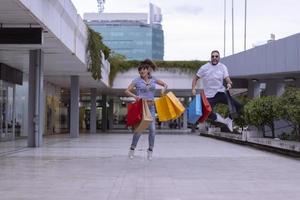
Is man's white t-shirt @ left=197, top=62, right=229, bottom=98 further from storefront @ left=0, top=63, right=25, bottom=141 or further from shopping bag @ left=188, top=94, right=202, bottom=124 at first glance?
storefront @ left=0, top=63, right=25, bottom=141

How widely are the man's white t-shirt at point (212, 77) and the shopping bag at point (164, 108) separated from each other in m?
1.90

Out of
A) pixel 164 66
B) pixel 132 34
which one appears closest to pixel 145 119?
pixel 164 66

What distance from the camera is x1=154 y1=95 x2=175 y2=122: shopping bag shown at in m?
11.7

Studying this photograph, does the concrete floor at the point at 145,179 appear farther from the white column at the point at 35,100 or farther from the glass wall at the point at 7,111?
the glass wall at the point at 7,111

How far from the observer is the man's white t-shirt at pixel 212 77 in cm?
977

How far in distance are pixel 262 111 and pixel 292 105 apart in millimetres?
3969

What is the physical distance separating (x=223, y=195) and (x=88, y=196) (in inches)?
79.8

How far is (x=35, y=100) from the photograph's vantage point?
20781 millimetres

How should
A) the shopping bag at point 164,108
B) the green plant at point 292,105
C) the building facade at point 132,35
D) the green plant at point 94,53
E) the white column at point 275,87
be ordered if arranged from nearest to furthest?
the shopping bag at point 164,108, the green plant at point 292,105, the green plant at point 94,53, the white column at point 275,87, the building facade at point 132,35

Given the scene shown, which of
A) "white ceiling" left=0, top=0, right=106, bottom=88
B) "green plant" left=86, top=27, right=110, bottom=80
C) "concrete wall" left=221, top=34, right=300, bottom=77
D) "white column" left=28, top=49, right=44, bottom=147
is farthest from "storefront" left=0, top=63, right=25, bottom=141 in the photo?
"concrete wall" left=221, top=34, right=300, bottom=77

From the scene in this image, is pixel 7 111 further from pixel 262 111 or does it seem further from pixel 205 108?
pixel 205 108

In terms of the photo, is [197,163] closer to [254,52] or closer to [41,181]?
[41,181]

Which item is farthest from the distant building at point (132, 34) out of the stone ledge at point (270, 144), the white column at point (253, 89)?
the stone ledge at point (270, 144)

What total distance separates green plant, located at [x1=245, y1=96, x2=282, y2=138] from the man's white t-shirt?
12.2m
